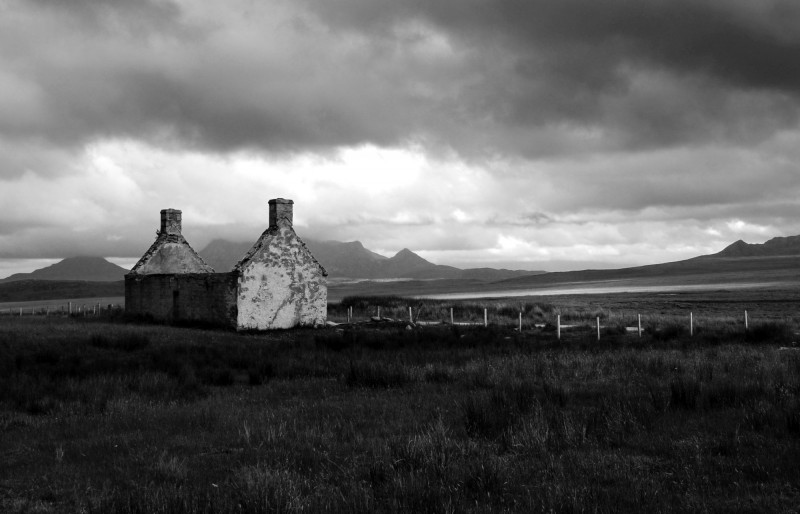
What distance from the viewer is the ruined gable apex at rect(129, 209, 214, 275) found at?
39.7m

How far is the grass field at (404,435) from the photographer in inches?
244

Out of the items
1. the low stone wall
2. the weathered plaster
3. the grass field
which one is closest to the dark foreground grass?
the grass field

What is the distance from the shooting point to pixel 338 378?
1510cm

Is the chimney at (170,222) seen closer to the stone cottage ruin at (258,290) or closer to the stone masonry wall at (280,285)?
the stone cottage ruin at (258,290)

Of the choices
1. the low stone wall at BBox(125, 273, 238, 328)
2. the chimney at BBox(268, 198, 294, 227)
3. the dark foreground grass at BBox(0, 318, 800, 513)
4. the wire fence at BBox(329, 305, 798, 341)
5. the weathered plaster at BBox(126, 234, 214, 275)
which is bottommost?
the wire fence at BBox(329, 305, 798, 341)

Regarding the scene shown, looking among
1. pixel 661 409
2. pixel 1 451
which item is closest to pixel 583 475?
pixel 661 409

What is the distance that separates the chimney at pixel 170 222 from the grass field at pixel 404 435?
2334 centimetres

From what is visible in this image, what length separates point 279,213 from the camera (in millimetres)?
34125

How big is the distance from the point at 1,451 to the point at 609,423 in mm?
8890

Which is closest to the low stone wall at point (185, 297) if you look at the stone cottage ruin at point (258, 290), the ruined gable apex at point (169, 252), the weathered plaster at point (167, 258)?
the stone cottage ruin at point (258, 290)

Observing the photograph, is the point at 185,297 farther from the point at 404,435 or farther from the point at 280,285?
the point at 404,435

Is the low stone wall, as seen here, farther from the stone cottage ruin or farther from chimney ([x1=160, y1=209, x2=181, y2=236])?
chimney ([x1=160, y1=209, x2=181, y2=236])

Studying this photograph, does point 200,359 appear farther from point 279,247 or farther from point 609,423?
point 279,247

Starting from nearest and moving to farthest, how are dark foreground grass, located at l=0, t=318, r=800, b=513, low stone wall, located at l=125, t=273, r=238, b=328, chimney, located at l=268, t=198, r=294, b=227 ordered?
dark foreground grass, located at l=0, t=318, r=800, b=513 < low stone wall, located at l=125, t=273, r=238, b=328 < chimney, located at l=268, t=198, r=294, b=227
